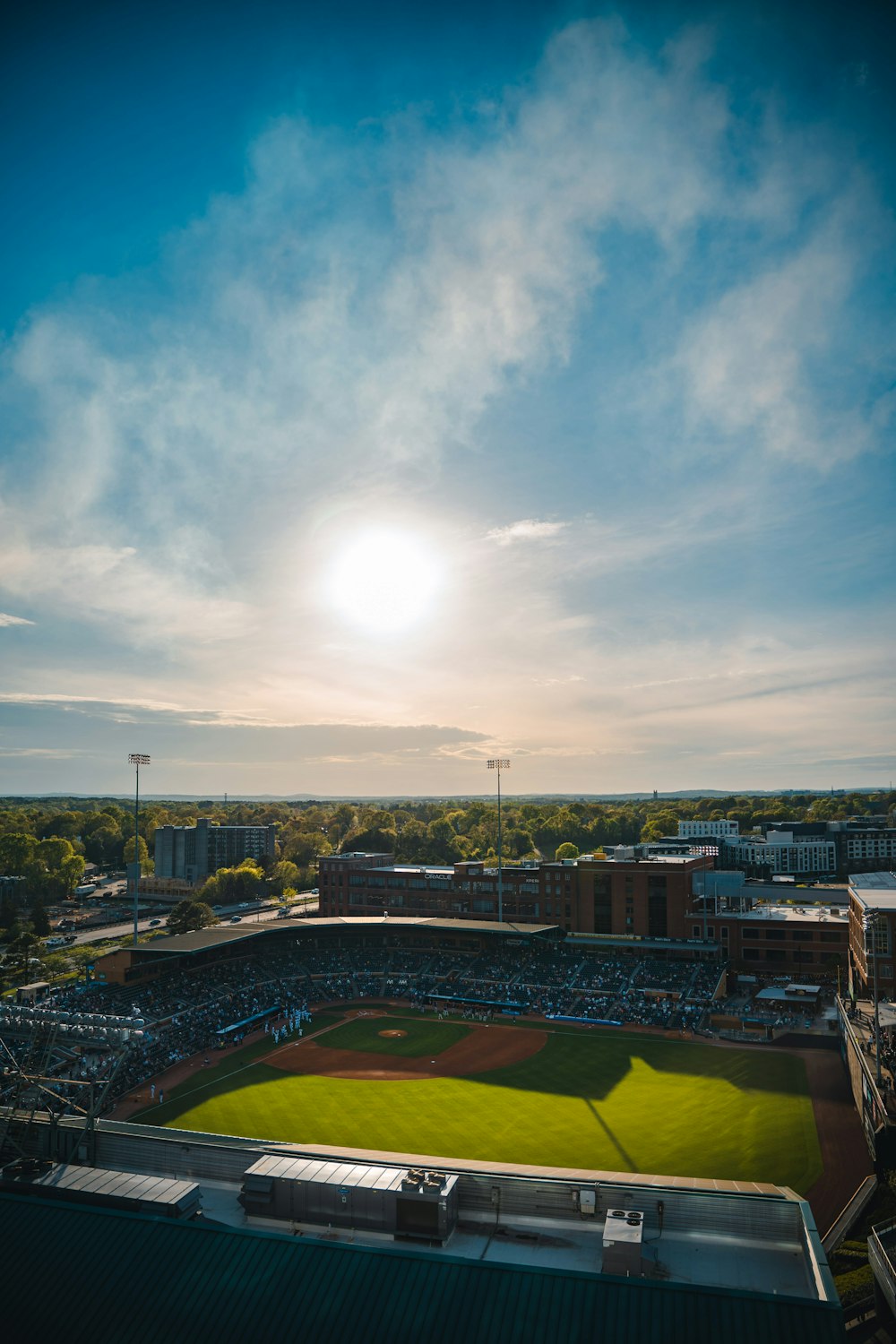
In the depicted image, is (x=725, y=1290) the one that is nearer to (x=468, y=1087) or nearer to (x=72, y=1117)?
(x=72, y=1117)

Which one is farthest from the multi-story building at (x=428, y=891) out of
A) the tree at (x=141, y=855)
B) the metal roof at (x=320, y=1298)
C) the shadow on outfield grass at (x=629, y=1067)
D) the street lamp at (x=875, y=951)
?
the metal roof at (x=320, y=1298)

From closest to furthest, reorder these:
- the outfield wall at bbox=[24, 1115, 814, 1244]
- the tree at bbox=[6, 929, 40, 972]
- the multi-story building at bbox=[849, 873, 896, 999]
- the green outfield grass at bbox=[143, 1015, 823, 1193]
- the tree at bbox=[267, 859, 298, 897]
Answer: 1. the outfield wall at bbox=[24, 1115, 814, 1244]
2. the green outfield grass at bbox=[143, 1015, 823, 1193]
3. the multi-story building at bbox=[849, 873, 896, 999]
4. the tree at bbox=[6, 929, 40, 972]
5. the tree at bbox=[267, 859, 298, 897]

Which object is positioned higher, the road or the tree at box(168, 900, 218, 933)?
the tree at box(168, 900, 218, 933)

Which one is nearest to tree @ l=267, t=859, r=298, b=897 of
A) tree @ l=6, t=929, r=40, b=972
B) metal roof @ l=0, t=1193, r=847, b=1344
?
tree @ l=6, t=929, r=40, b=972

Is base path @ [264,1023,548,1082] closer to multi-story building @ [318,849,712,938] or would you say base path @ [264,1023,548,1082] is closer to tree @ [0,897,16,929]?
multi-story building @ [318,849,712,938]

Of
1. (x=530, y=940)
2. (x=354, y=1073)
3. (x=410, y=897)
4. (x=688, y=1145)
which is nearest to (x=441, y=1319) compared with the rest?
(x=688, y=1145)

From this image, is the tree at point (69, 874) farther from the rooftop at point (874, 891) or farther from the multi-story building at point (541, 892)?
the rooftop at point (874, 891)
